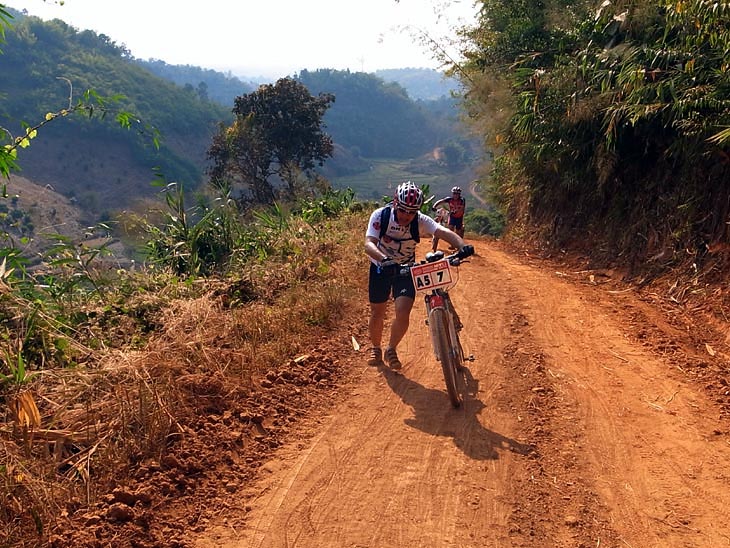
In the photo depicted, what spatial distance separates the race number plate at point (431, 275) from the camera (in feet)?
15.9

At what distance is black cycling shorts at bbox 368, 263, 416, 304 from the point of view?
542 centimetres

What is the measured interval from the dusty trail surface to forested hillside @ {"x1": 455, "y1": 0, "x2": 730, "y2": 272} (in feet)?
8.92

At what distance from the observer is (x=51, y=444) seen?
394 cm

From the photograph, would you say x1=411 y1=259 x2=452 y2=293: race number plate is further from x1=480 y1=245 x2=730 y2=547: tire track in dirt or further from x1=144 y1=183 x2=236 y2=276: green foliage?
x1=144 y1=183 x2=236 y2=276: green foliage

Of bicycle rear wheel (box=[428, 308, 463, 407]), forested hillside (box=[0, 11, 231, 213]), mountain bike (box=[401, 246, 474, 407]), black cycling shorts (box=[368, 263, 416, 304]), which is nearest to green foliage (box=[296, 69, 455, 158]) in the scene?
forested hillside (box=[0, 11, 231, 213])

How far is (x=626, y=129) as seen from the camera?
9812mm

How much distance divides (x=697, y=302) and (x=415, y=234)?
417 cm

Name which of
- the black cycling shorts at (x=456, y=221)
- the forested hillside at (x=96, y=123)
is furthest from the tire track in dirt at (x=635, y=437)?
the forested hillside at (x=96, y=123)

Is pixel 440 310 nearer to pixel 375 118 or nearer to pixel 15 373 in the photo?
pixel 15 373

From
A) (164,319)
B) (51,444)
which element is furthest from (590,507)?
(164,319)

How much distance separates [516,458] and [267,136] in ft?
74.1

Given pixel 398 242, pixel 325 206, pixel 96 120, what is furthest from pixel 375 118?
pixel 398 242

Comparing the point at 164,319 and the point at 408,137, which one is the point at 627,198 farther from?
the point at 408,137

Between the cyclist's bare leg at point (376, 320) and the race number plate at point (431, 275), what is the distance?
0.88 m
